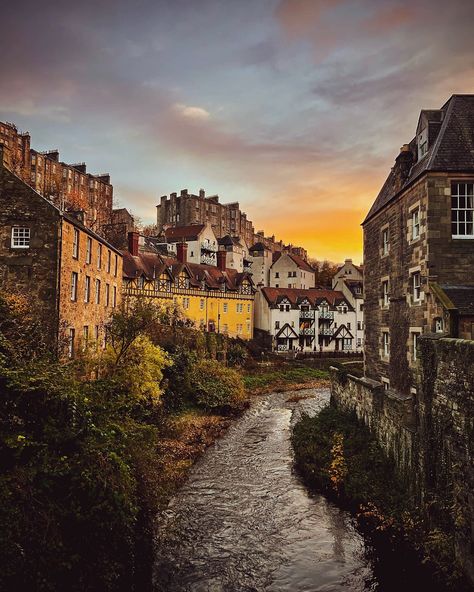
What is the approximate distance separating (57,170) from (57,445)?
261ft

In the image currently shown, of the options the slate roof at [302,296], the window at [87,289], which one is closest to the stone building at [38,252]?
the window at [87,289]

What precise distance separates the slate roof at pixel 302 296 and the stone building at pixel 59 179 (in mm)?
25586

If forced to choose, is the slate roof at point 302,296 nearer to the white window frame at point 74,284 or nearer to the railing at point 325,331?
the railing at point 325,331

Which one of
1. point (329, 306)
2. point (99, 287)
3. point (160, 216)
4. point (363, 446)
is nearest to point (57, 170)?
point (160, 216)

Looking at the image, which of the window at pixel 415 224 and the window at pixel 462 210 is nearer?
the window at pixel 462 210

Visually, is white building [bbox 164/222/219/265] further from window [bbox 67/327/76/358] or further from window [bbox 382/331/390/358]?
window [bbox 382/331/390/358]

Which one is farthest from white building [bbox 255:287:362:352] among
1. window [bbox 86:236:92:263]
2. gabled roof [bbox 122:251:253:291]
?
window [bbox 86:236:92:263]

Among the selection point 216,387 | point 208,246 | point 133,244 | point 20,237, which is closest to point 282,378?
point 216,387

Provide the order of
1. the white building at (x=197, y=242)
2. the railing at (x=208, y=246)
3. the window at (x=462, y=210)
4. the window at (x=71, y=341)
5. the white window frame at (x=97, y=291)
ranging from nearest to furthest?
the window at (x=462, y=210), the window at (x=71, y=341), the white window frame at (x=97, y=291), the white building at (x=197, y=242), the railing at (x=208, y=246)

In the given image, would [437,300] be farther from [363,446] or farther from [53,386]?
[53,386]

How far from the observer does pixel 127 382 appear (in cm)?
2144

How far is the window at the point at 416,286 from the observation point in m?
18.2

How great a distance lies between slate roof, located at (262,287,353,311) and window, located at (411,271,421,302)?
4348cm

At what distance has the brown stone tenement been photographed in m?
11.0
